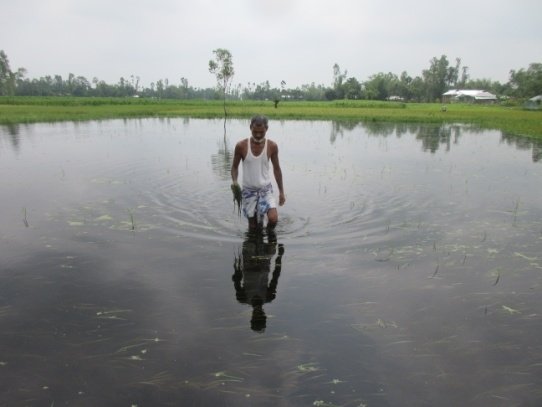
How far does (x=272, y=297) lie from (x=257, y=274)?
62cm

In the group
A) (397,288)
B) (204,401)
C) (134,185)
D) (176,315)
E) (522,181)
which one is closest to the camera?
(204,401)

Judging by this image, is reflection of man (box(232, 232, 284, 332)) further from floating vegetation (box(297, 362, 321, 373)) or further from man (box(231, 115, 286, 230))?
floating vegetation (box(297, 362, 321, 373))

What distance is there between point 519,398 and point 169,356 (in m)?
2.87

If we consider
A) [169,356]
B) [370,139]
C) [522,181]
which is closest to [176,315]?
[169,356]

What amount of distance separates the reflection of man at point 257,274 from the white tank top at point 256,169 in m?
0.96

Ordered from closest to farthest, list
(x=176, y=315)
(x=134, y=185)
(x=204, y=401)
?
(x=204, y=401), (x=176, y=315), (x=134, y=185)

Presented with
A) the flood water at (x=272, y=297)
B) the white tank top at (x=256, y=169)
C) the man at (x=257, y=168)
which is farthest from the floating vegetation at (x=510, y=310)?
the white tank top at (x=256, y=169)

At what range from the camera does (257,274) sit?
497cm

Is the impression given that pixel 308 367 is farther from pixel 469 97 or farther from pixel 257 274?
pixel 469 97

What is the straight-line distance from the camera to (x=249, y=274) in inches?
196

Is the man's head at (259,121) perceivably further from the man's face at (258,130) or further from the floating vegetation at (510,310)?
the floating vegetation at (510,310)

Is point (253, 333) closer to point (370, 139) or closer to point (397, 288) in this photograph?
point (397, 288)

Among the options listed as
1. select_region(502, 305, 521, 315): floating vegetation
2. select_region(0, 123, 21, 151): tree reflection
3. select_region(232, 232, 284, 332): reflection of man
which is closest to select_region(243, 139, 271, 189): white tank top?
select_region(232, 232, 284, 332): reflection of man

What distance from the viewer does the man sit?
5.28 m
